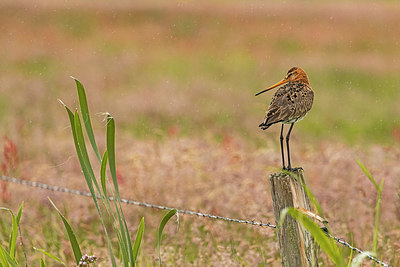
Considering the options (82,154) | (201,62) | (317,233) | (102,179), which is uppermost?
(201,62)

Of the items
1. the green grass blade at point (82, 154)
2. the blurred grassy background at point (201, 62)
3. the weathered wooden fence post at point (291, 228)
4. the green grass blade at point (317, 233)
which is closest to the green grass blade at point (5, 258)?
the green grass blade at point (82, 154)

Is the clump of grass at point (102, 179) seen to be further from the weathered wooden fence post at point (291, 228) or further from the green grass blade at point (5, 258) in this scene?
the weathered wooden fence post at point (291, 228)

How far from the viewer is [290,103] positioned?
3.24m

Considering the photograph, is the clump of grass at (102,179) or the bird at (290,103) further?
the bird at (290,103)

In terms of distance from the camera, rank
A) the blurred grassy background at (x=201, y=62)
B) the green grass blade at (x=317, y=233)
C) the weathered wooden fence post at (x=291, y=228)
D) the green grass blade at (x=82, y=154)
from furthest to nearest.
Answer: the blurred grassy background at (x=201, y=62), the green grass blade at (x=82, y=154), the weathered wooden fence post at (x=291, y=228), the green grass blade at (x=317, y=233)

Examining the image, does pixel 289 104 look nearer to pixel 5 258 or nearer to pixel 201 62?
pixel 5 258

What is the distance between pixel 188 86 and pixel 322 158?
9.45 metres

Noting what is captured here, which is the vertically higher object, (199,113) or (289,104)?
(199,113)

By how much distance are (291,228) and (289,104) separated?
1.99 ft

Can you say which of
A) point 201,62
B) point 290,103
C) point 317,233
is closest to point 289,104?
point 290,103

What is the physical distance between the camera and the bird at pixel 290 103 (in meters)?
3.20

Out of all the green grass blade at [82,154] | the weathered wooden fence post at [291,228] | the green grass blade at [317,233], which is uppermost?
the green grass blade at [82,154]

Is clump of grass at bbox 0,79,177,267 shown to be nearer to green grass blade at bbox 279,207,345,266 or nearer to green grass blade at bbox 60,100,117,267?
green grass blade at bbox 60,100,117,267

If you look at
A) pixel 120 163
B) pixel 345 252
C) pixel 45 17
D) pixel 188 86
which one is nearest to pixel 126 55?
pixel 188 86
